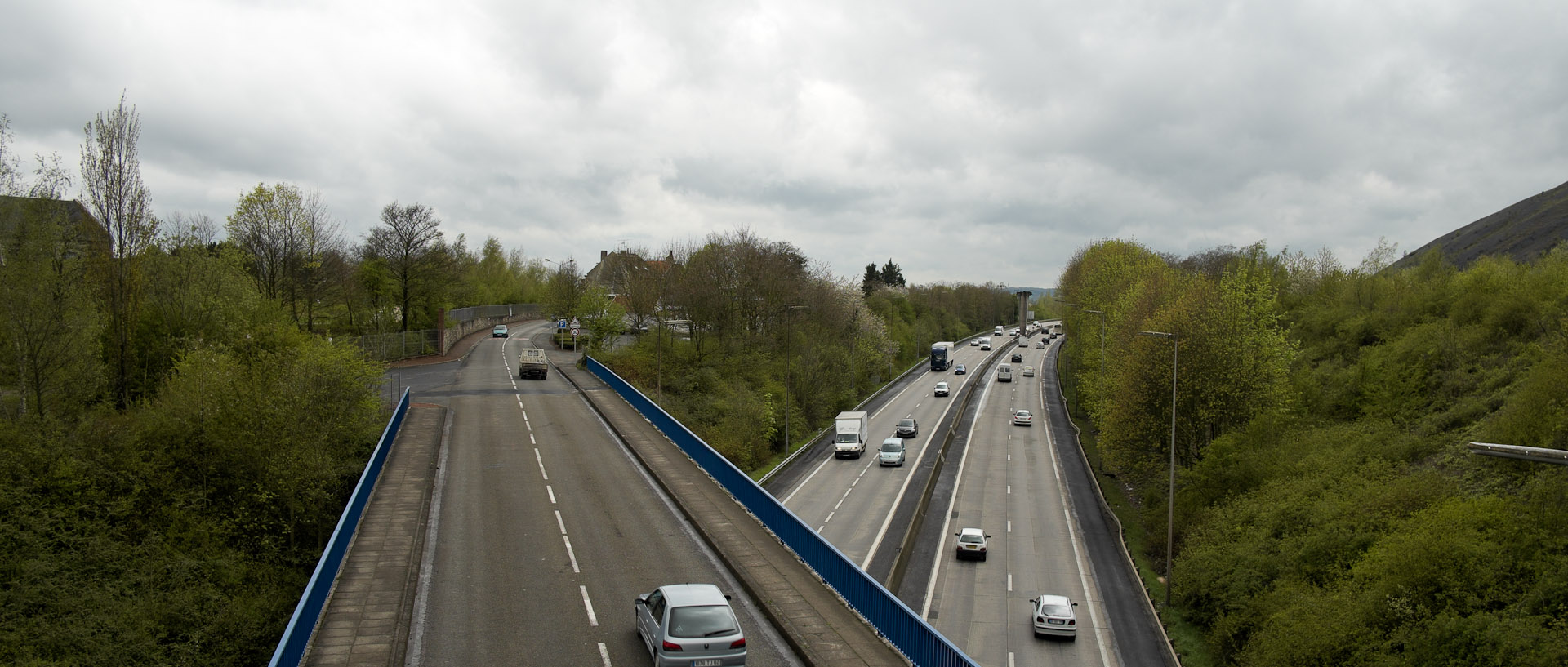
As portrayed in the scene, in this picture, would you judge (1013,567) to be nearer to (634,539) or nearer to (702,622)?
(634,539)

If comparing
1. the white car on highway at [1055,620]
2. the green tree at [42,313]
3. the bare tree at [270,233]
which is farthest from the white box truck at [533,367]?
the white car on highway at [1055,620]

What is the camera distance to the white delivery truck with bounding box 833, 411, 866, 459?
49000 millimetres

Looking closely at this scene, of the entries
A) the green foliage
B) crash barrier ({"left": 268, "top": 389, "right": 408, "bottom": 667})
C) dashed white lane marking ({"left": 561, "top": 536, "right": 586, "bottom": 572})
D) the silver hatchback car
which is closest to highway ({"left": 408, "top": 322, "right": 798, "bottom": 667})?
dashed white lane marking ({"left": 561, "top": 536, "right": 586, "bottom": 572})

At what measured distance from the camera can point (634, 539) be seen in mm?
19344

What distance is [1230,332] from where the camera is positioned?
3681 centimetres

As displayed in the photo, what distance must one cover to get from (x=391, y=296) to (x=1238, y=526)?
184ft

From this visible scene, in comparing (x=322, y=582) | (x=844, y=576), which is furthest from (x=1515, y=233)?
(x=322, y=582)

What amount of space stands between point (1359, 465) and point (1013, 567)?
11.9m

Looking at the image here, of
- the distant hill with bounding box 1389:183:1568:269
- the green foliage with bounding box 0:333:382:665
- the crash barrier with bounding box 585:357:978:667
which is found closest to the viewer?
the crash barrier with bounding box 585:357:978:667

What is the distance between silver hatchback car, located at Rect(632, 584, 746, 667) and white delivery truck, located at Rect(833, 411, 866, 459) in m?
36.6

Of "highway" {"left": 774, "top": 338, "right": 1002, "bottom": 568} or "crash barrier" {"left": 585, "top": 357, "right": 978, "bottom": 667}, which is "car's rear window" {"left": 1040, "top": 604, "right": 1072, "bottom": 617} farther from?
"crash barrier" {"left": 585, "top": 357, "right": 978, "bottom": 667}

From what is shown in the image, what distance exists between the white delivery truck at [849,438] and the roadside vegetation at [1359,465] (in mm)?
13590

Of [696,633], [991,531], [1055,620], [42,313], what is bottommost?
[991,531]

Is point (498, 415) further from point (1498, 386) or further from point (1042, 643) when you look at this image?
point (1498, 386)
